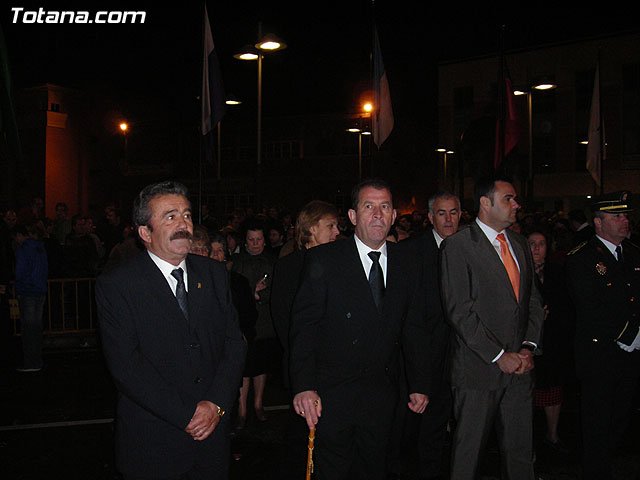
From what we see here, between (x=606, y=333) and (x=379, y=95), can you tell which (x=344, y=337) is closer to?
(x=606, y=333)

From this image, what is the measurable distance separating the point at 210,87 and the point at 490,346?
892cm

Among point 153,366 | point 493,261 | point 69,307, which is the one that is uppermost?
point 493,261

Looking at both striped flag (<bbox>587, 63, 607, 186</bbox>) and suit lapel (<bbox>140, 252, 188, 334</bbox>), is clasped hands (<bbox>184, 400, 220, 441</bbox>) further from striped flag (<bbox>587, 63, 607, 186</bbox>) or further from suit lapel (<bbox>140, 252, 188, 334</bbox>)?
striped flag (<bbox>587, 63, 607, 186</bbox>)

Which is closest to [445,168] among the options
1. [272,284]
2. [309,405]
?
[272,284]

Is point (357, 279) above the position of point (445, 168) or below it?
below

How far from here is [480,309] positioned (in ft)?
14.4

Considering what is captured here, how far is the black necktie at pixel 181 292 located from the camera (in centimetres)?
340

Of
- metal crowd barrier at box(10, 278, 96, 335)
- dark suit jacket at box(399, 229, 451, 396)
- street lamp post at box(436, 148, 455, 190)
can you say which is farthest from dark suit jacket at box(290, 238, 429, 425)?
street lamp post at box(436, 148, 455, 190)

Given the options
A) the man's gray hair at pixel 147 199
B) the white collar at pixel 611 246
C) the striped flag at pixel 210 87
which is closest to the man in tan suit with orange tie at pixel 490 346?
the white collar at pixel 611 246

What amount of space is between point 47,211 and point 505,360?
132 ft

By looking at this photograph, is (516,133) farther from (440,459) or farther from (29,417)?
(29,417)

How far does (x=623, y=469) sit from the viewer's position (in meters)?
5.34

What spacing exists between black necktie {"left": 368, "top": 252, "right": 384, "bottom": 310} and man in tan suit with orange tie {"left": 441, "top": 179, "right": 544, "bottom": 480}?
783 mm

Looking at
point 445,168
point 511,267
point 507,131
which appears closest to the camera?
point 511,267
